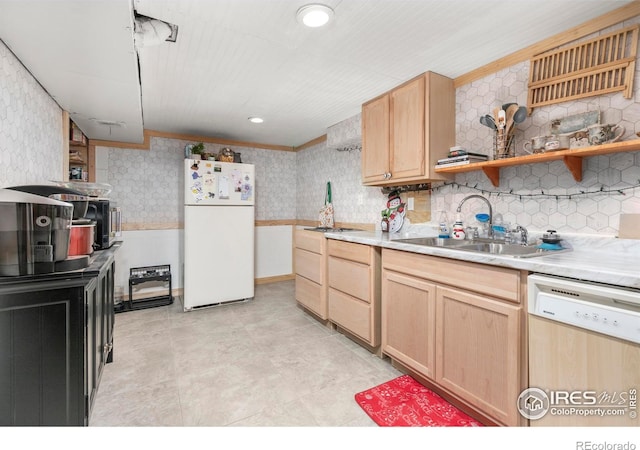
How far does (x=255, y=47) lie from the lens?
1.97 meters

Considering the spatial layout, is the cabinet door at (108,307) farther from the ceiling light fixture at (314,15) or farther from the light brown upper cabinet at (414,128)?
the light brown upper cabinet at (414,128)

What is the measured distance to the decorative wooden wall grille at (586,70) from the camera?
1.58 metres

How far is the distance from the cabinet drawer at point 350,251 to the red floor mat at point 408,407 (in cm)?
89

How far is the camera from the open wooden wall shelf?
1436 millimetres

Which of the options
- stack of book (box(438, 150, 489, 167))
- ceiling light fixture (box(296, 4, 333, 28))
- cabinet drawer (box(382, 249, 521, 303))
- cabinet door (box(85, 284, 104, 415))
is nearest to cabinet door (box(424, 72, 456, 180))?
stack of book (box(438, 150, 489, 167))

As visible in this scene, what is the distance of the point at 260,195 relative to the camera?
472cm

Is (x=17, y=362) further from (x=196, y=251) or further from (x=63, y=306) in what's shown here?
(x=196, y=251)

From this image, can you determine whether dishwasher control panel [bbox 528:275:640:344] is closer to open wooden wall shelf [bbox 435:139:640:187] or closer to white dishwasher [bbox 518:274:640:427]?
white dishwasher [bbox 518:274:640:427]

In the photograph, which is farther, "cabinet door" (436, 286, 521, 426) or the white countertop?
"cabinet door" (436, 286, 521, 426)

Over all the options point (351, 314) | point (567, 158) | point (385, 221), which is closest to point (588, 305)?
point (567, 158)

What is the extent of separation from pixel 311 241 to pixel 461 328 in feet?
5.85

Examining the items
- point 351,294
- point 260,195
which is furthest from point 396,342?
point 260,195

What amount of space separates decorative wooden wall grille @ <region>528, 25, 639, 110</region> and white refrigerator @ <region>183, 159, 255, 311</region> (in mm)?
2905
